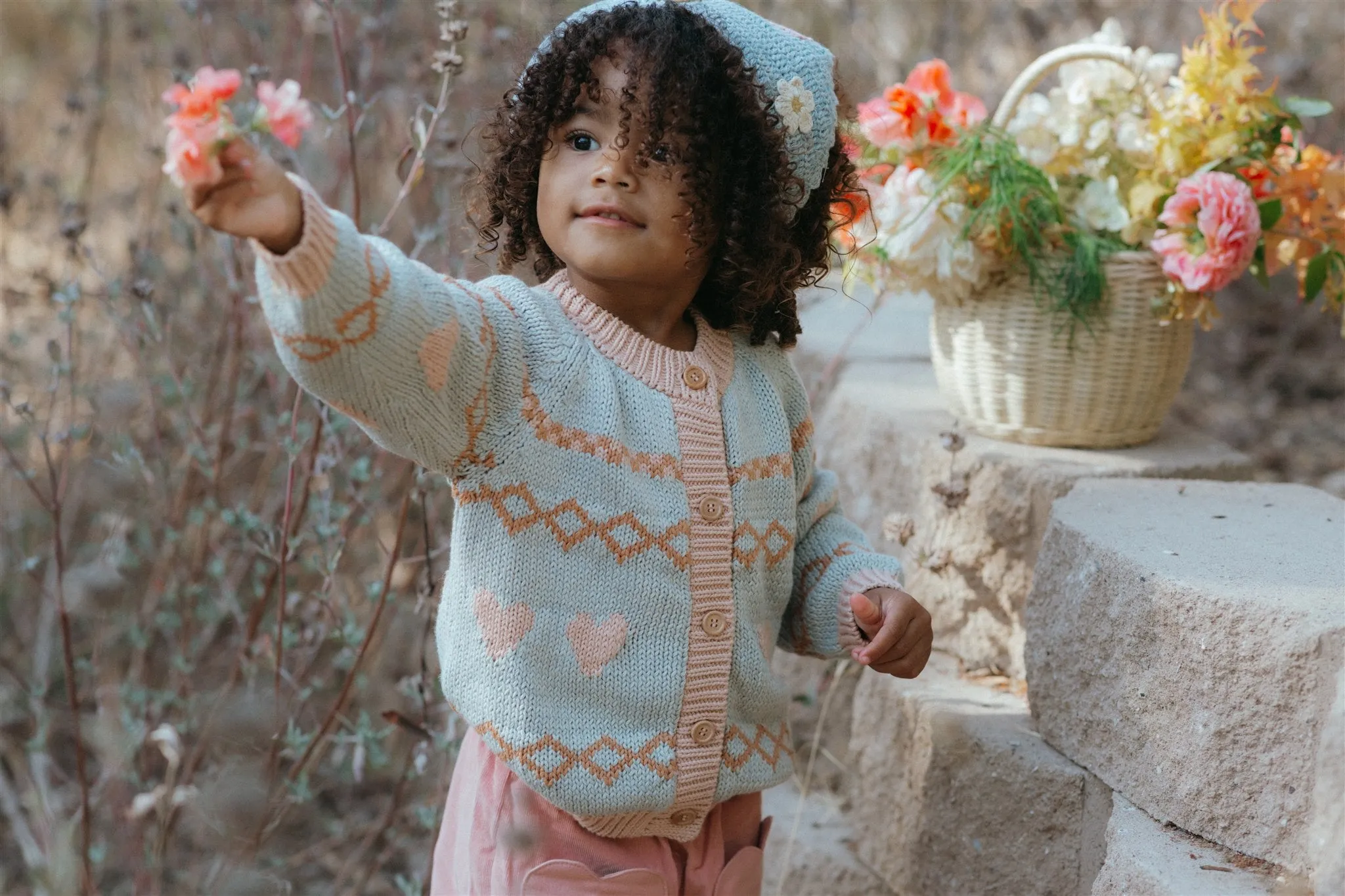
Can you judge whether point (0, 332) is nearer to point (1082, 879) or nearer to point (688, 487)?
point (688, 487)

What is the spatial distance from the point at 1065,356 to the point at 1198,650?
2.27 feet

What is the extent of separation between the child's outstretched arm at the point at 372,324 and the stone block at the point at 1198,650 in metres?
0.78

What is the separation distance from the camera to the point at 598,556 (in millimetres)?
1341

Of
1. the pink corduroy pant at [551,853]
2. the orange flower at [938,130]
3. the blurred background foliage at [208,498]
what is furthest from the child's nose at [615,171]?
the orange flower at [938,130]

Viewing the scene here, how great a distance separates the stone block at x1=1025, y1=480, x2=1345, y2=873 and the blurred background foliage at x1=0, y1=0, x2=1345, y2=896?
0.67 metres

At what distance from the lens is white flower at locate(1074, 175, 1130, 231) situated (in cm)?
202

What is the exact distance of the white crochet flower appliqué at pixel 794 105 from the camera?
142 centimetres

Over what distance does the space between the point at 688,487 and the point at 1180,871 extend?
26.1 inches

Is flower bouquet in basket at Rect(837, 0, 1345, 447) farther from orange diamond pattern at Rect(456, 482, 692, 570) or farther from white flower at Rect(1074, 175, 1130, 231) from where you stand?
orange diamond pattern at Rect(456, 482, 692, 570)

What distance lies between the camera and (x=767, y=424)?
1509mm

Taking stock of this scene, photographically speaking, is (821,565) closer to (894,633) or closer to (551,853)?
(894,633)

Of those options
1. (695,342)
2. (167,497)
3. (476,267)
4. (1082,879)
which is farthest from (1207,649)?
(167,497)

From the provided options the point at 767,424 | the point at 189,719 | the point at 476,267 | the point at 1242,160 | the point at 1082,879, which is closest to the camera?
the point at 767,424

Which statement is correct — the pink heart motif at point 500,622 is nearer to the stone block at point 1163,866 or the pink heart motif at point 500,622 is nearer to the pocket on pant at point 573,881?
the pocket on pant at point 573,881
